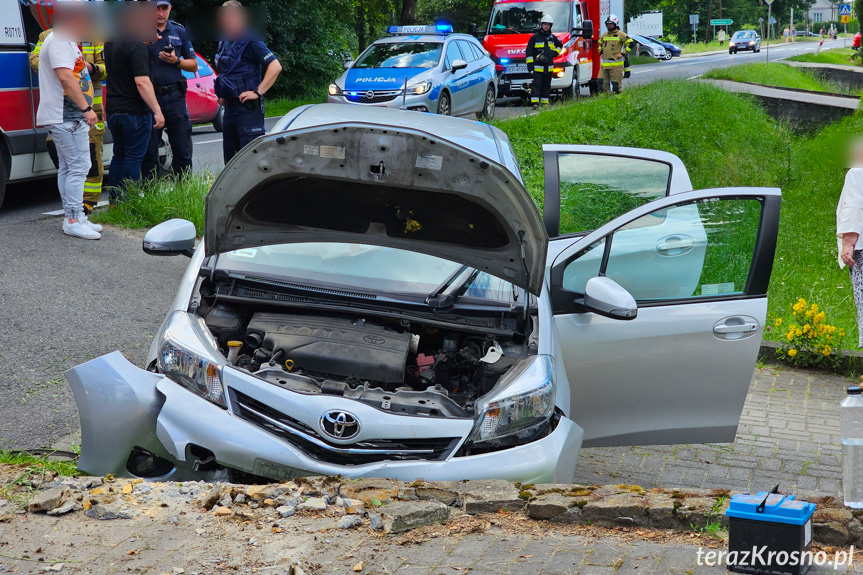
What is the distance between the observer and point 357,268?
4734 mm

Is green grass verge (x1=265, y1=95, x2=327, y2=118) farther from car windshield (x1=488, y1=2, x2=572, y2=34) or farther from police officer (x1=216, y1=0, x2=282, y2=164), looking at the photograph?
police officer (x1=216, y1=0, x2=282, y2=164)

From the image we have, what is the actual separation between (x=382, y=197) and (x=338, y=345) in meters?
0.77

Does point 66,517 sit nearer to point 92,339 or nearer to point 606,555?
point 606,555

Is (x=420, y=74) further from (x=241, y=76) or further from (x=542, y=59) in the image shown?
(x=241, y=76)

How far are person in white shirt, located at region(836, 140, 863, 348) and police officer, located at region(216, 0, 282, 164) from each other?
5347 mm

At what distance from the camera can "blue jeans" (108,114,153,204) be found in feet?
29.7

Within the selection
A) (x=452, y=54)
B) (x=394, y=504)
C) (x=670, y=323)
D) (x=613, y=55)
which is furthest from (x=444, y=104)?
(x=394, y=504)

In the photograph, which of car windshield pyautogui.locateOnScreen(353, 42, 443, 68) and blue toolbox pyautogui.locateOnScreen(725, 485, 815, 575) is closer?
blue toolbox pyautogui.locateOnScreen(725, 485, 815, 575)

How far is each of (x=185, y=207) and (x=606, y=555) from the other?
23.0 ft

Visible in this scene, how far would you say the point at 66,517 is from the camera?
3.55 m

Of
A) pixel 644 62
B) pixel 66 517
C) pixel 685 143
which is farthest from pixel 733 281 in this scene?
pixel 644 62

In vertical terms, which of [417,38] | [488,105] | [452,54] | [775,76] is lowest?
[775,76]

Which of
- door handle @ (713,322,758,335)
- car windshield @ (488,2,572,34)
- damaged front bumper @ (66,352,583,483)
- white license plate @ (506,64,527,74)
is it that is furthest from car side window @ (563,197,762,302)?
car windshield @ (488,2,572,34)

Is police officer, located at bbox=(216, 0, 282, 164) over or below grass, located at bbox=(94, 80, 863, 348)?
over
